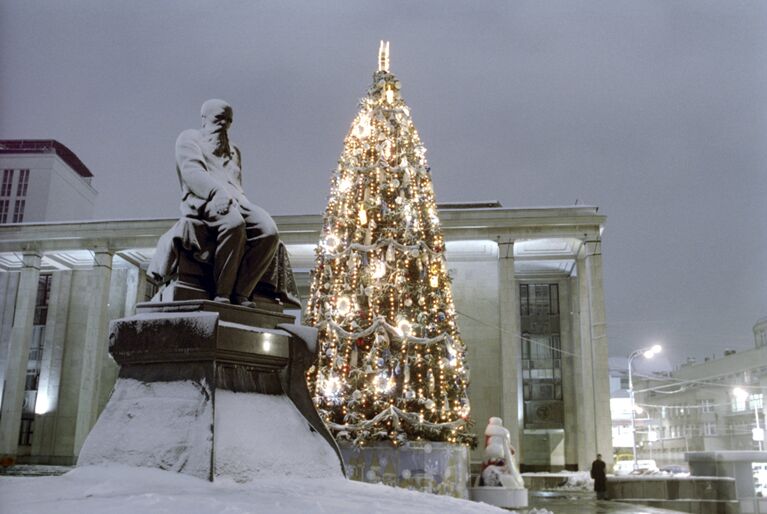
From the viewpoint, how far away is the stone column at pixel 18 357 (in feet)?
112

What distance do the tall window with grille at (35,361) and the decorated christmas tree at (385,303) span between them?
30012 millimetres

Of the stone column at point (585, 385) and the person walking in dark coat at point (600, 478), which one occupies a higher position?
the stone column at point (585, 385)

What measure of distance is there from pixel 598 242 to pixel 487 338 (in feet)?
23.7

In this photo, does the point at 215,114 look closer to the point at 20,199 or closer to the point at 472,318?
the point at 472,318

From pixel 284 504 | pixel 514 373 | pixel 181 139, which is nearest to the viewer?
pixel 284 504

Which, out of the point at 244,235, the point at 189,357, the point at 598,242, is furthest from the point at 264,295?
the point at 598,242

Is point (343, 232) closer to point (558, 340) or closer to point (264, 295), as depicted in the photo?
point (264, 295)

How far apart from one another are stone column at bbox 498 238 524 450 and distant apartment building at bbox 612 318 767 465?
9.98m

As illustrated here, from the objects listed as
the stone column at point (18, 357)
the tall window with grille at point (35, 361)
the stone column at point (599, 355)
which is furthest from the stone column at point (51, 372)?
the stone column at point (599, 355)

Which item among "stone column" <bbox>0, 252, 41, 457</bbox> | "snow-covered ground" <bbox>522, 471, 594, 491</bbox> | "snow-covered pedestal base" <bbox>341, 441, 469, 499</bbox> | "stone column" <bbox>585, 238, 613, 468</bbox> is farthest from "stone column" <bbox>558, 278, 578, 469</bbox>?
"stone column" <bbox>0, 252, 41, 457</bbox>

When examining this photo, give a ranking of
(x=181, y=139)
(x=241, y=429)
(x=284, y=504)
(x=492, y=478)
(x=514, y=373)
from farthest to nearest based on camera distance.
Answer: (x=514, y=373)
(x=492, y=478)
(x=181, y=139)
(x=241, y=429)
(x=284, y=504)

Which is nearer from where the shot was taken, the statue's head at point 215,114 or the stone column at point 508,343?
the statue's head at point 215,114

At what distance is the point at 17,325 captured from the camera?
115 feet

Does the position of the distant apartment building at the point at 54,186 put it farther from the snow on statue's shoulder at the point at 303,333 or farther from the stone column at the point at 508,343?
the snow on statue's shoulder at the point at 303,333
